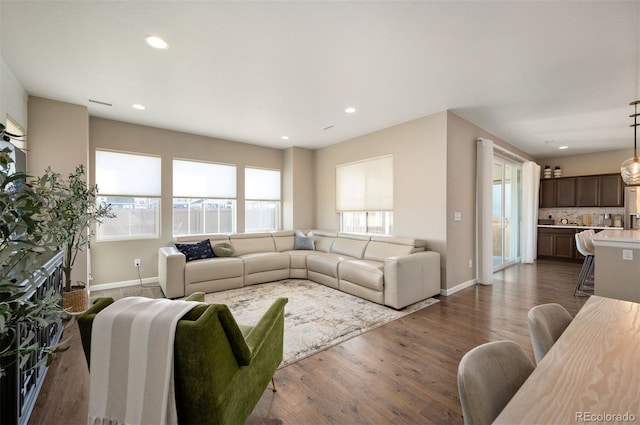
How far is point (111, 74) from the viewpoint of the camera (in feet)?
9.48

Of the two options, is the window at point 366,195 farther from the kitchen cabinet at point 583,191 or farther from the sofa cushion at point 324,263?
the kitchen cabinet at point 583,191

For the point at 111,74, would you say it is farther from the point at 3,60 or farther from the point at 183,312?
the point at 183,312

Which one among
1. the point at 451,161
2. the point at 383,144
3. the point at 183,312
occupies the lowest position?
the point at 183,312

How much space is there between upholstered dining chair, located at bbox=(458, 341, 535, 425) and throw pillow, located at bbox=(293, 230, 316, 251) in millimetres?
4675

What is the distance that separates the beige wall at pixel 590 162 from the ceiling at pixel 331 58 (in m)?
3.10

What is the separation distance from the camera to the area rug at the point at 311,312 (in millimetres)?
2635

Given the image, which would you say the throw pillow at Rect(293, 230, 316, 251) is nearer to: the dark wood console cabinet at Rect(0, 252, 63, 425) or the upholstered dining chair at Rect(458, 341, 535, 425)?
the dark wood console cabinet at Rect(0, 252, 63, 425)

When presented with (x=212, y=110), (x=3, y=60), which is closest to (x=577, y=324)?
(x=212, y=110)

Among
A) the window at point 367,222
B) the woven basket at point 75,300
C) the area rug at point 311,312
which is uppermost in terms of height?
the window at point 367,222

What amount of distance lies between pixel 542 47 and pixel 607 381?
2790 mm

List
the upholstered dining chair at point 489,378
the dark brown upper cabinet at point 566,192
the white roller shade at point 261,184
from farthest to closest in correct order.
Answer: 1. the dark brown upper cabinet at point 566,192
2. the white roller shade at point 261,184
3. the upholstered dining chair at point 489,378

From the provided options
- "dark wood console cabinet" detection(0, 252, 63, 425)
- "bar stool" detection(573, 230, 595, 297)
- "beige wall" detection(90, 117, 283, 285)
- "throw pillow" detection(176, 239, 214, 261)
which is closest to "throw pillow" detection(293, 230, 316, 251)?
"beige wall" detection(90, 117, 283, 285)

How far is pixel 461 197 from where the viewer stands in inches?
169

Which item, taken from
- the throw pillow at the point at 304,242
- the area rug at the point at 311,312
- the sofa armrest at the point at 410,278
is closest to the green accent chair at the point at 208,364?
the area rug at the point at 311,312
